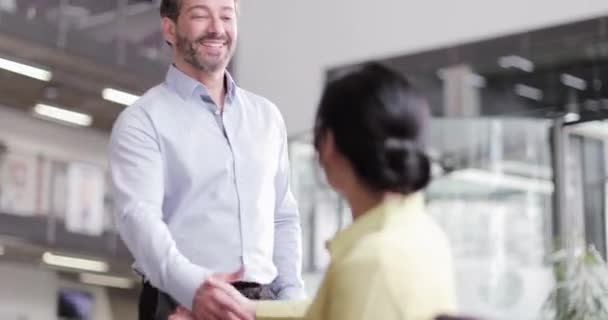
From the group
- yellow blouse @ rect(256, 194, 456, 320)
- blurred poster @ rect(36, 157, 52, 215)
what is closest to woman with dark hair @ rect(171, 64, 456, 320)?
yellow blouse @ rect(256, 194, 456, 320)

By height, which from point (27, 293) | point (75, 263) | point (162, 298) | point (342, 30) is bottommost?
point (27, 293)

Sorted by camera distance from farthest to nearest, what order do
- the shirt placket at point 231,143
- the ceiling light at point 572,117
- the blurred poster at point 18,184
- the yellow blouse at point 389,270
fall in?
the blurred poster at point 18,184 < the ceiling light at point 572,117 < the shirt placket at point 231,143 < the yellow blouse at point 389,270

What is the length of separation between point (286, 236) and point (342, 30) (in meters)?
7.54

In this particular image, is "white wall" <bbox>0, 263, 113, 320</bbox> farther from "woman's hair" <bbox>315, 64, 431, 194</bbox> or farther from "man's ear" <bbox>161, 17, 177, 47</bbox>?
"woman's hair" <bbox>315, 64, 431, 194</bbox>

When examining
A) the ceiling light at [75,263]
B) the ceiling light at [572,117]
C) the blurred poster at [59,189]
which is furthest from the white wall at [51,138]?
the ceiling light at [572,117]

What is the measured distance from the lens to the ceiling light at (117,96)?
381 inches

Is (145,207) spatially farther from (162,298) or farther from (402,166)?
(402,166)

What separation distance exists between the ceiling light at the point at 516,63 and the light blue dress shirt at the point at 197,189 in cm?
665

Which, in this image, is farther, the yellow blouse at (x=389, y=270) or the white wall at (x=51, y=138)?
the white wall at (x=51, y=138)

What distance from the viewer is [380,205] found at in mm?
1485

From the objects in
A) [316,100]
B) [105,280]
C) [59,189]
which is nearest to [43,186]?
[59,189]

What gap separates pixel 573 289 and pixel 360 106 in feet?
17.7

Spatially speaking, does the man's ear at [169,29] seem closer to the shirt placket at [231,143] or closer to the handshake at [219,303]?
the shirt placket at [231,143]

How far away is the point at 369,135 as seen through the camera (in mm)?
1459
